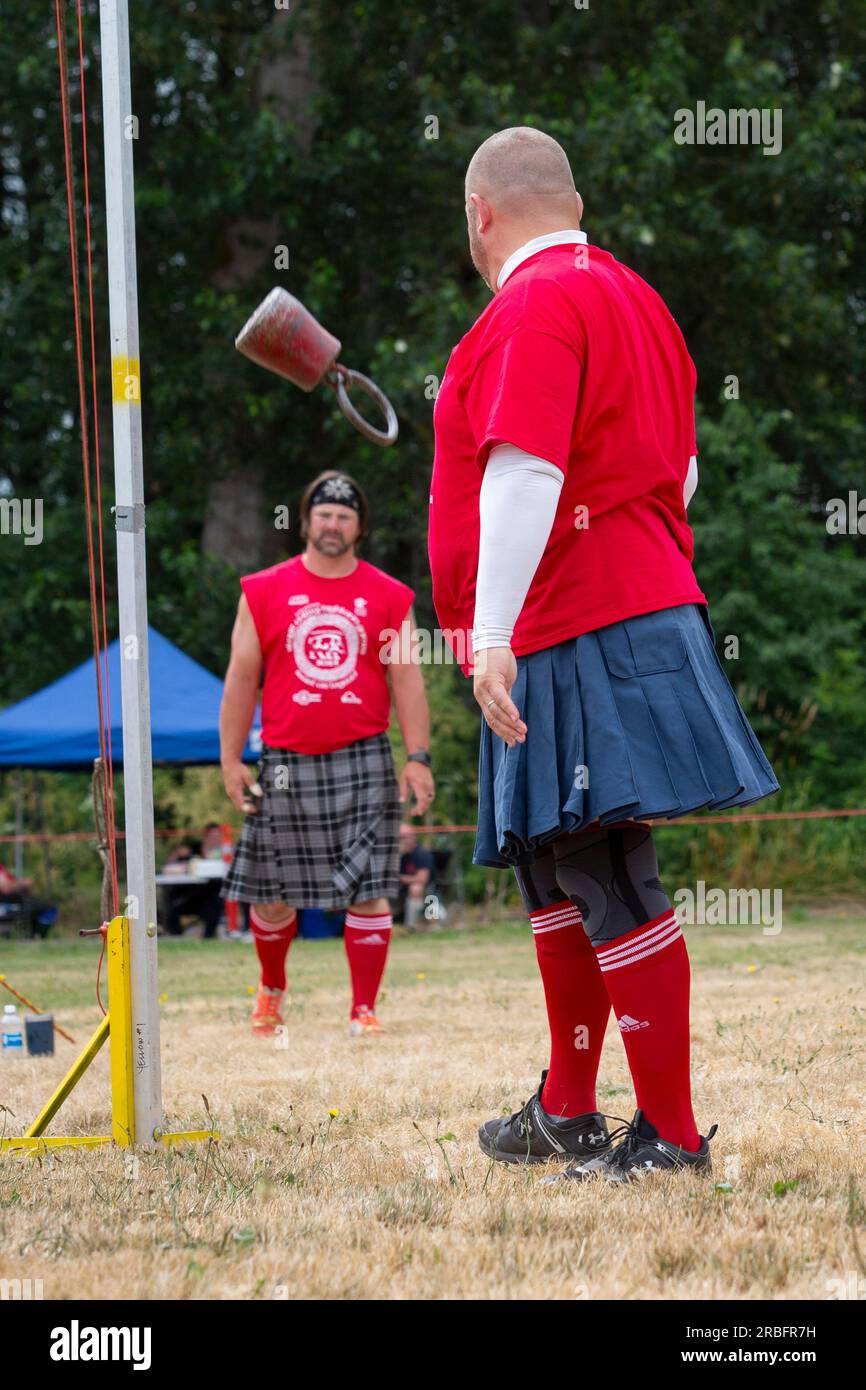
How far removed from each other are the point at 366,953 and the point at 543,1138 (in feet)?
8.34

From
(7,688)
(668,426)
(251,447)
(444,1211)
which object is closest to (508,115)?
(251,447)

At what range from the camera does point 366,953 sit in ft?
18.1

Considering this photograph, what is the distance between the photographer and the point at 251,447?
17.6 m

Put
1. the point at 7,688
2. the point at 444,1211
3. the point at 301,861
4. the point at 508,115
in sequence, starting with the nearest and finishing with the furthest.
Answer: the point at 444,1211 < the point at 301,861 < the point at 508,115 < the point at 7,688

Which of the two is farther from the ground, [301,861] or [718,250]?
[718,250]

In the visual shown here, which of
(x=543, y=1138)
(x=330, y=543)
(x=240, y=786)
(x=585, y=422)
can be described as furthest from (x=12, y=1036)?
(x=585, y=422)

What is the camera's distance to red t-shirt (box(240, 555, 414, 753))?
5547 mm

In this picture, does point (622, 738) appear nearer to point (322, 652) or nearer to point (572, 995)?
point (572, 995)

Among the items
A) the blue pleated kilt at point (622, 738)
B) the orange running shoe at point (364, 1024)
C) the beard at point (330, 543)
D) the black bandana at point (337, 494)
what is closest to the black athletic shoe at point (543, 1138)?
the blue pleated kilt at point (622, 738)

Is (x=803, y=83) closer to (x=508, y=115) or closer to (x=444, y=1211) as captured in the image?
(x=508, y=115)

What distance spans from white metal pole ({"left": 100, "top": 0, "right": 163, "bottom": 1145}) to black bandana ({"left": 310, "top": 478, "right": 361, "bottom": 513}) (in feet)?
7.49

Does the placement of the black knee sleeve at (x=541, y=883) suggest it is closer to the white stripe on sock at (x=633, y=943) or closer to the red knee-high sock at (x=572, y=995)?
the red knee-high sock at (x=572, y=995)

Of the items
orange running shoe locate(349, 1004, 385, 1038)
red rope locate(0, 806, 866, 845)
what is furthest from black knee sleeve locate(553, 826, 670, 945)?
red rope locate(0, 806, 866, 845)
